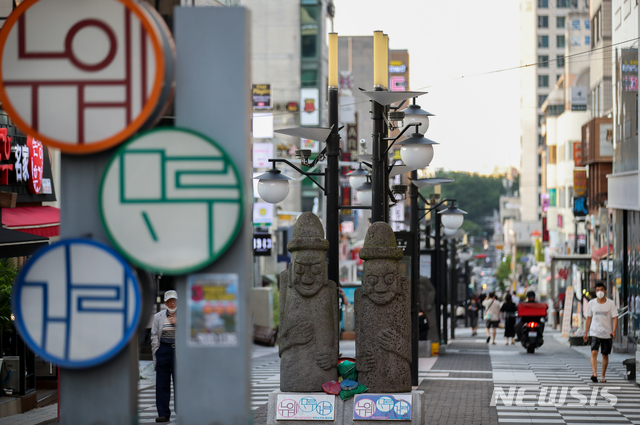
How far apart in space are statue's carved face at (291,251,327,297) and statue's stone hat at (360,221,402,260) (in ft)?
1.66

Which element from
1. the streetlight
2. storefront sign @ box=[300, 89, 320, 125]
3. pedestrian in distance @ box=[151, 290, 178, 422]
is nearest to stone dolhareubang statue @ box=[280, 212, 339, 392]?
pedestrian in distance @ box=[151, 290, 178, 422]

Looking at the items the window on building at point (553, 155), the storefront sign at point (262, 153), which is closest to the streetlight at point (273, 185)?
the storefront sign at point (262, 153)

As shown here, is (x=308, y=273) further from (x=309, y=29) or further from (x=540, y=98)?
(x=540, y=98)

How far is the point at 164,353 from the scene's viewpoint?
41.0ft

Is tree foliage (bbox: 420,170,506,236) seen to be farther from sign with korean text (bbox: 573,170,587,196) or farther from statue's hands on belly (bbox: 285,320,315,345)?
statue's hands on belly (bbox: 285,320,315,345)

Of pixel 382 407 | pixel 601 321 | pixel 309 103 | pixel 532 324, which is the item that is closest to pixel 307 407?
pixel 382 407

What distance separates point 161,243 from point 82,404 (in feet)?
3.29

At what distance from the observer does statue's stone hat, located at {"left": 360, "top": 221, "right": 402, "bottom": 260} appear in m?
10.9

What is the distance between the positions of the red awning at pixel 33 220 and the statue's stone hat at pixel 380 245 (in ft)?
26.4

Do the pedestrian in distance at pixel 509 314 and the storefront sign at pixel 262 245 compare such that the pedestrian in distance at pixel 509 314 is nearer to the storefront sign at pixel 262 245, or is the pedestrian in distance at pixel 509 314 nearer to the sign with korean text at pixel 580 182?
the storefront sign at pixel 262 245

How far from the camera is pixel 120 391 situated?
Result: 4969mm

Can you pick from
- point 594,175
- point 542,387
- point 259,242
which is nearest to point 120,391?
point 542,387

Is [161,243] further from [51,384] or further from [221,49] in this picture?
[51,384]

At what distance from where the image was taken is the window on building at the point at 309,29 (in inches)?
2734
